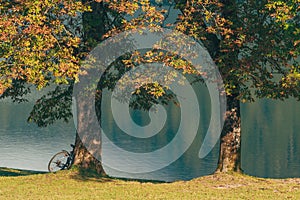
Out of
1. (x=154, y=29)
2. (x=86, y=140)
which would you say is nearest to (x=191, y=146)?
(x=86, y=140)

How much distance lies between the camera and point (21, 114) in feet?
357

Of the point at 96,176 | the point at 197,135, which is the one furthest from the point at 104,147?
the point at 96,176

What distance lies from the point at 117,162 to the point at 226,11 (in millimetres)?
38420

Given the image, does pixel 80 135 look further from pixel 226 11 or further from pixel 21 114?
pixel 21 114

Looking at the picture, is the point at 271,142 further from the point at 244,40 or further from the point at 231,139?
the point at 244,40

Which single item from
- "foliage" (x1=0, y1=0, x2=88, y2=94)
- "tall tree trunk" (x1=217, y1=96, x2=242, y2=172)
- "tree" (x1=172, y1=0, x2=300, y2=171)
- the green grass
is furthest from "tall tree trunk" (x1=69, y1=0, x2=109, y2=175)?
"tall tree trunk" (x1=217, y1=96, x2=242, y2=172)

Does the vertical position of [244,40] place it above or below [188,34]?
below

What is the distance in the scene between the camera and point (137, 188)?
25.3m

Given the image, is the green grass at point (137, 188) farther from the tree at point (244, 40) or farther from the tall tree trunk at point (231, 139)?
the tree at point (244, 40)

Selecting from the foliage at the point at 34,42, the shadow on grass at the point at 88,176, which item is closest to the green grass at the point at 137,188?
the shadow on grass at the point at 88,176

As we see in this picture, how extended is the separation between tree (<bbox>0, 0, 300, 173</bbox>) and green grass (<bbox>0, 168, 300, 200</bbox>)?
269 cm

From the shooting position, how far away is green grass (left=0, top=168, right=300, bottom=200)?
23156 millimetres

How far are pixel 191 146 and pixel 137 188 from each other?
2196 inches

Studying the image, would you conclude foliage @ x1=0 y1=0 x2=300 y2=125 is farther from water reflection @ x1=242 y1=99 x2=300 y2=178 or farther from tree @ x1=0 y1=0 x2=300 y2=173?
water reflection @ x1=242 y1=99 x2=300 y2=178
